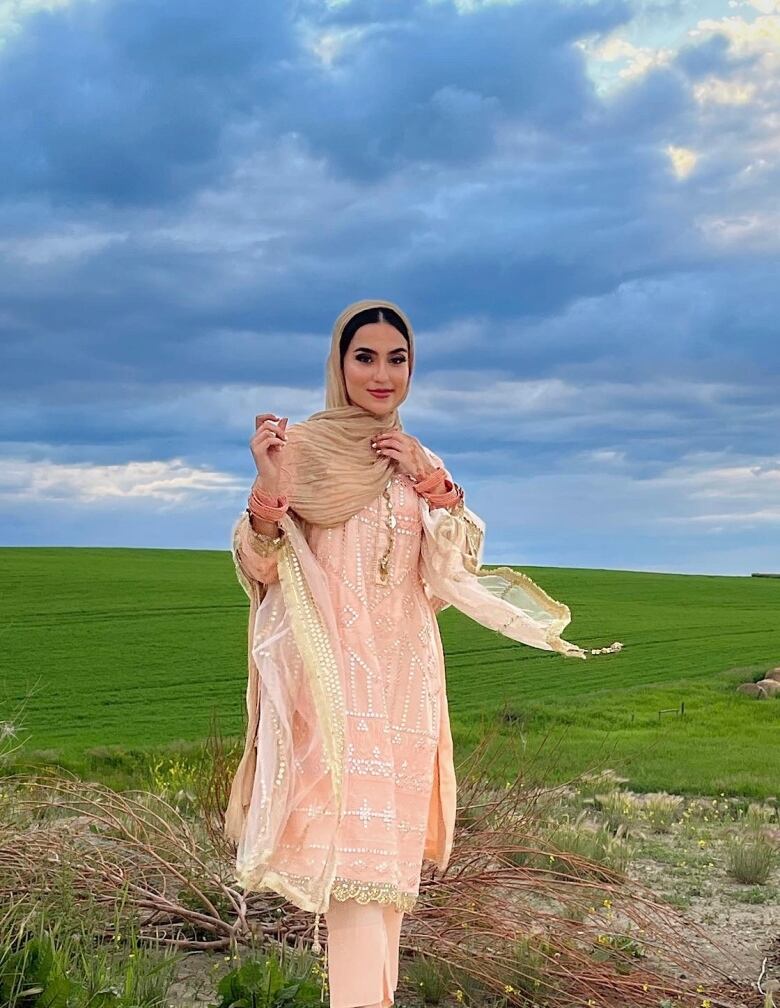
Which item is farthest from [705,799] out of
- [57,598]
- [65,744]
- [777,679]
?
[57,598]

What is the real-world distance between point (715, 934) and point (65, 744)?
837 centimetres

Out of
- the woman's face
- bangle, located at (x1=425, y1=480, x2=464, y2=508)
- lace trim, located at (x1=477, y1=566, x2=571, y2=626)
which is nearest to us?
the woman's face

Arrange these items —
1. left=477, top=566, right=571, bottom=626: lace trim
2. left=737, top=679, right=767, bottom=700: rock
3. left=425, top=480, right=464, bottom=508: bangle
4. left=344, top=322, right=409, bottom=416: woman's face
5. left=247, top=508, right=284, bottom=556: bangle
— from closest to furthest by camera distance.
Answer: left=247, top=508, right=284, bottom=556: bangle → left=344, top=322, right=409, bottom=416: woman's face → left=425, top=480, right=464, bottom=508: bangle → left=477, top=566, right=571, bottom=626: lace trim → left=737, top=679, right=767, bottom=700: rock

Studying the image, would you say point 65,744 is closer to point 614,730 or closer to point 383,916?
point 614,730

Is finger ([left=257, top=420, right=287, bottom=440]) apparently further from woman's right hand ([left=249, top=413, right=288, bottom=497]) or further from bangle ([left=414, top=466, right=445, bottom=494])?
bangle ([left=414, top=466, right=445, bottom=494])

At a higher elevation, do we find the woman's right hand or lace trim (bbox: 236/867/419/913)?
the woman's right hand

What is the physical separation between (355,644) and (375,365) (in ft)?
3.51

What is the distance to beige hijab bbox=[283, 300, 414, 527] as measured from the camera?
14.5ft

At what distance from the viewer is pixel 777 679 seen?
18344mm

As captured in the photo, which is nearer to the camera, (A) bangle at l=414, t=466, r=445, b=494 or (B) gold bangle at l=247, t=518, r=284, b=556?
(B) gold bangle at l=247, t=518, r=284, b=556

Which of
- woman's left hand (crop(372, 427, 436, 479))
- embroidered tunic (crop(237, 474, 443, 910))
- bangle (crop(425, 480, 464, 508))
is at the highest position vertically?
woman's left hand (crop(372, 427, 436, 479))

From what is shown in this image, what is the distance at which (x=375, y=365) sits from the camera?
4543 millimetres

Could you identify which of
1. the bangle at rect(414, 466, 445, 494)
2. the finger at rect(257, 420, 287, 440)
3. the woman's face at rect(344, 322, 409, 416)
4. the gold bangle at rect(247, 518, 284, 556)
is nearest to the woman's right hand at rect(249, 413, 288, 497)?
the finger at rect(257, 420, 287, 440)

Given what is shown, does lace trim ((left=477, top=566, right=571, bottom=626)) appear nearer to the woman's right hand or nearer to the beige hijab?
the beige hijab
